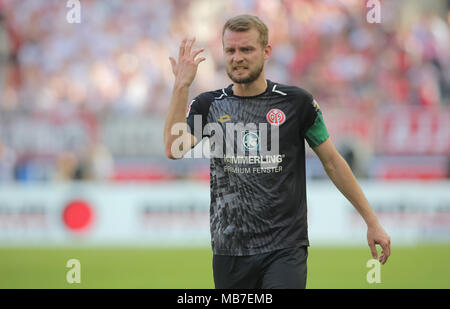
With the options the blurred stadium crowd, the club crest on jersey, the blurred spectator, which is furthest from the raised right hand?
the blurred spectator

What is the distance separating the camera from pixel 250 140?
4.20 metres

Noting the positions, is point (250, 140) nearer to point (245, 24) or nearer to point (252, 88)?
point (252, 88)

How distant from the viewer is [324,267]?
35.0 ft

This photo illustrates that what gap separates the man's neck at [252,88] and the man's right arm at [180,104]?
370 mm

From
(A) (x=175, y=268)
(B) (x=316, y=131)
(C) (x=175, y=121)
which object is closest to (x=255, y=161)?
(B) (x=316, y=131)

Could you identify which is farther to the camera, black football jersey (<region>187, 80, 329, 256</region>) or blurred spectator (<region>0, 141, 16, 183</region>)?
blurred spectator (<region>0, 141, 16, 183</region>)

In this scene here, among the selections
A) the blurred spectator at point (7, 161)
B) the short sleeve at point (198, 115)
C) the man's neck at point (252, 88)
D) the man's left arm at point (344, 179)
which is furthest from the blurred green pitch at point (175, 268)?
the man's neck at point (252, 88)

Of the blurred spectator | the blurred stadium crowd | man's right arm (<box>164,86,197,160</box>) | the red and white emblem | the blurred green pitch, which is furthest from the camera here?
the blurred stadium crowd

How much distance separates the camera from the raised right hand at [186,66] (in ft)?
13.0

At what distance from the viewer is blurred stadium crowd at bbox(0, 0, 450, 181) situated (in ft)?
50.3

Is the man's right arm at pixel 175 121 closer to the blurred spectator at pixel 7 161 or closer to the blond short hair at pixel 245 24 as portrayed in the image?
the blond short hair at pixel 245 24

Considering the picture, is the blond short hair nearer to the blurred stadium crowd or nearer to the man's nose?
the man's nose

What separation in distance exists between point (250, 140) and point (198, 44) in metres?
11.7

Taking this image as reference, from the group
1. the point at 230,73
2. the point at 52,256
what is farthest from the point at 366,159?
the point at 230,73
